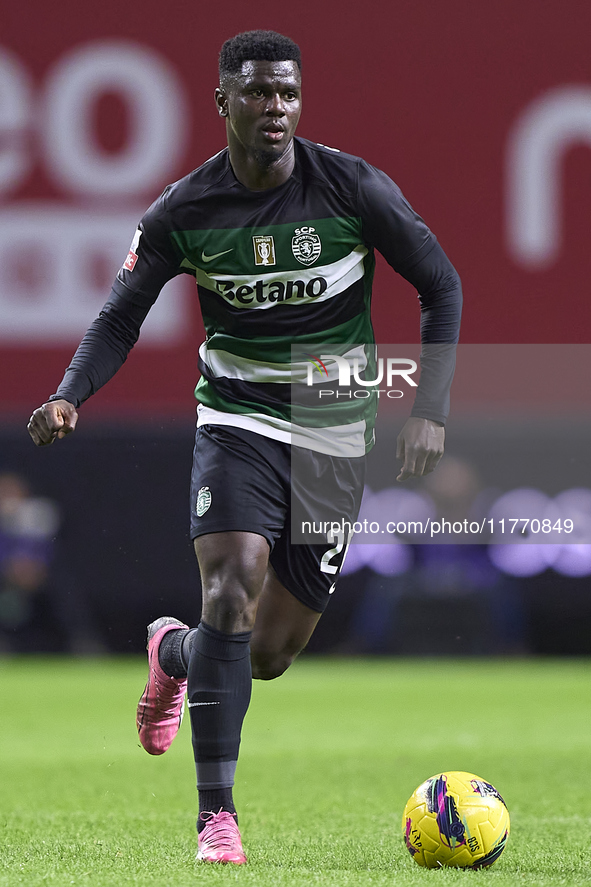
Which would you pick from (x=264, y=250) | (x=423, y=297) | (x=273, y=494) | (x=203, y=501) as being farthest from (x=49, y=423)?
(x=423, y=297)

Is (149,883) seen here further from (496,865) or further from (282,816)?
(282,816)

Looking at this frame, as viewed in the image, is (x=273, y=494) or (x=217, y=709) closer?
(x=217, y=709)

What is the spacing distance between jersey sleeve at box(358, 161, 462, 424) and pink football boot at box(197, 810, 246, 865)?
50.2 inches

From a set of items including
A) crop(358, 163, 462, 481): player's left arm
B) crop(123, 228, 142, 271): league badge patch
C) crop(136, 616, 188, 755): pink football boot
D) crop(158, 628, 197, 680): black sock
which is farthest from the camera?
crop(136, 616, 188, 755): pink football boot

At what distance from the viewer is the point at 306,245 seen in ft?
12.3

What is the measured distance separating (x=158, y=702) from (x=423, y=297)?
Answer: 5.30 feet

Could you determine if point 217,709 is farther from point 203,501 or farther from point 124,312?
point 124,312

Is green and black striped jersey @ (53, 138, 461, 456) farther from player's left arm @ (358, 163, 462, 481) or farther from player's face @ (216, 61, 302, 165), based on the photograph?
player's face @ (216, 61, 302, 165)

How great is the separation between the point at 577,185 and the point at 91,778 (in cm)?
565

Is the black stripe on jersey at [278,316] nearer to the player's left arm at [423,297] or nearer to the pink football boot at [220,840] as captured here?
the player's left arm at [423,297]

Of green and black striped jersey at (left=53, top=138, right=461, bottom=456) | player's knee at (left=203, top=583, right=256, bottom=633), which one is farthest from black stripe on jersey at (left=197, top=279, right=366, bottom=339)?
player's knee at (left=203, top=583, right=256, bottom=633)

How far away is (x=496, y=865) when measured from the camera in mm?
3541

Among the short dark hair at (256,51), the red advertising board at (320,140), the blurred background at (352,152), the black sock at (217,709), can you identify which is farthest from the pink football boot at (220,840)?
the red advertising board at (320,140)

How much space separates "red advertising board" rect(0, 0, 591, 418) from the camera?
889 cm
